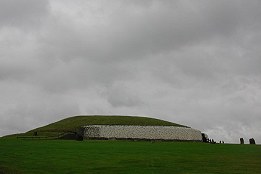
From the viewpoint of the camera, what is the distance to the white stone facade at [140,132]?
6259 centimetres

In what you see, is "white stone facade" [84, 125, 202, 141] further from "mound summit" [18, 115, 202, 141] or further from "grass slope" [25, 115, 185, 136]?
"grass slope" [25, 115, 185, 136]

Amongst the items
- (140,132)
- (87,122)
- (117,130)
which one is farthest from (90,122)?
(140,132)

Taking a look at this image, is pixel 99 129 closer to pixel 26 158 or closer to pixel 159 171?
pixel 26 158

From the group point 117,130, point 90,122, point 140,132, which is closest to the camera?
point 117,130

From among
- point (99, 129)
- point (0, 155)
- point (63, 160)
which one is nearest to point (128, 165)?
point (63, 160)

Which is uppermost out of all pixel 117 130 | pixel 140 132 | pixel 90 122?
pixel 90 122

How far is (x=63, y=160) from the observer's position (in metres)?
26.9

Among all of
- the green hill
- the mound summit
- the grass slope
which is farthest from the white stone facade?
the grass slope

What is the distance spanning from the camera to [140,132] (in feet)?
217

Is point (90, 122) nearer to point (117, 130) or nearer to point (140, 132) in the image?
point (117, 130)

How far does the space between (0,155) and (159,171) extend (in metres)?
14.0

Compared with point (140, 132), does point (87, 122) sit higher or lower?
higher

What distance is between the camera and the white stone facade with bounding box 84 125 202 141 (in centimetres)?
6259

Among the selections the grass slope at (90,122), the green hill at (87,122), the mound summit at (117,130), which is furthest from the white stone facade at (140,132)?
the grass slope at (90,122)
